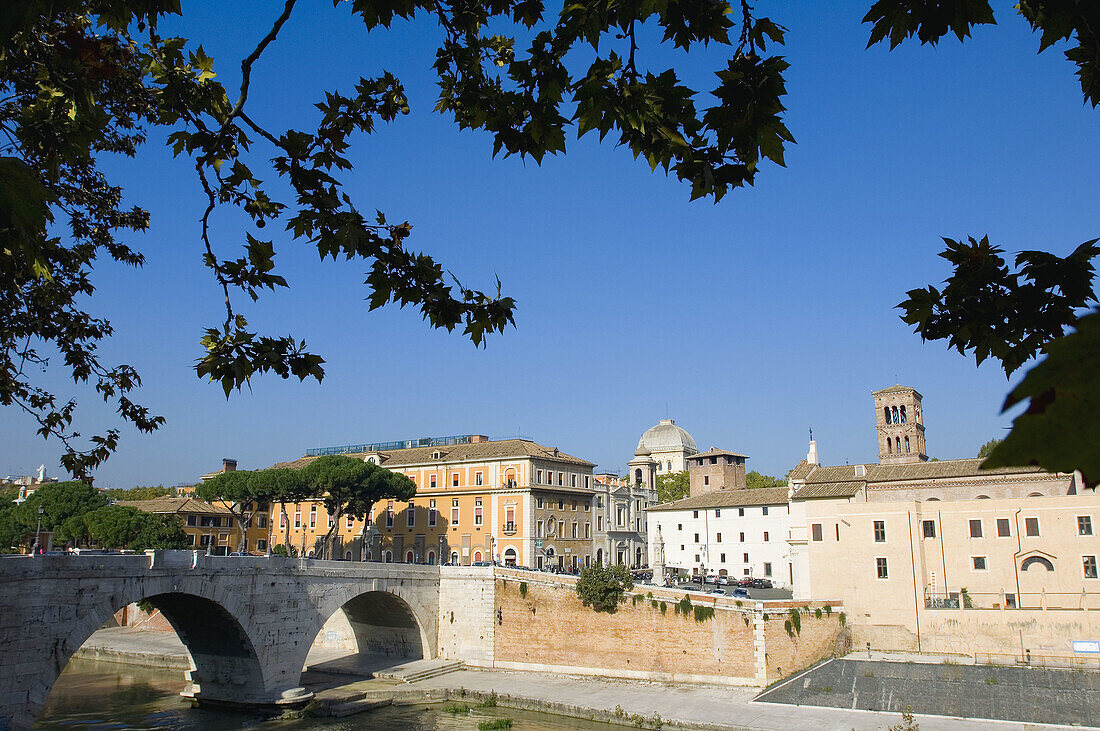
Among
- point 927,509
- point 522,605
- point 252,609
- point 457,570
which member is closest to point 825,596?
point 927,509

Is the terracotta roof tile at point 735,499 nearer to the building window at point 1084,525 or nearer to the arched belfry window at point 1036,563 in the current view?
the arched belfry window at point 1036,563

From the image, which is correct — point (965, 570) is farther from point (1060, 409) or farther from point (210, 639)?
point (1060, 409)

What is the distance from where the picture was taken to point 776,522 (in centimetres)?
4831

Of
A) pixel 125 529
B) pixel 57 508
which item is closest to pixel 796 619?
pixel 125 529

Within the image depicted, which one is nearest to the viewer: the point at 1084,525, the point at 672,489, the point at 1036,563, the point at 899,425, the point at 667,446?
the point at 1084,525

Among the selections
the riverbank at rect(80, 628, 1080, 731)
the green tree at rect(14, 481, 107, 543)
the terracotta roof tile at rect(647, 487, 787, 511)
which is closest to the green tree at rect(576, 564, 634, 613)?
the riverbank at rect(80, 628, 1080, 731)

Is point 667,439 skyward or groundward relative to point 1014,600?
skyward

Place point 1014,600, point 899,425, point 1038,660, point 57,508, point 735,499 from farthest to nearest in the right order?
point 899,425 → point 735,499 → point 57,508 → point 1014,600 → point 1038,660

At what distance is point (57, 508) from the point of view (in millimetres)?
46219

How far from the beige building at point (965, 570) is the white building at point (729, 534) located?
15.6m

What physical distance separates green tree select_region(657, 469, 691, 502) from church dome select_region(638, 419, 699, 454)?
15588mm

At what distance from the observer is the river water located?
25.4 metres

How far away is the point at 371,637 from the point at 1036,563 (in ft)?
90.9

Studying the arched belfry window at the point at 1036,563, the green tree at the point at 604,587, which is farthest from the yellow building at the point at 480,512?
the arched belfry window at the point at 1036,563
